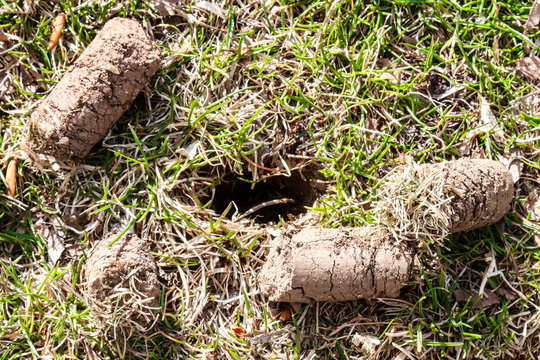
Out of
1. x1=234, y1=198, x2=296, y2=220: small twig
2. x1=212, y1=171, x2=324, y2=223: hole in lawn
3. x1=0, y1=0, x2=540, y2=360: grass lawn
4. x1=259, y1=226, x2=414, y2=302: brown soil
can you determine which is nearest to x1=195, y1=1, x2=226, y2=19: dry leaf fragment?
x1=0, y1=0, x2=540, y2=360: grass lawn

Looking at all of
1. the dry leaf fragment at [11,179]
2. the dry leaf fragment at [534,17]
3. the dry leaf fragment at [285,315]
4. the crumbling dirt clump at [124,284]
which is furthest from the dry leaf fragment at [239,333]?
the dry leaf fragment at [534,17]

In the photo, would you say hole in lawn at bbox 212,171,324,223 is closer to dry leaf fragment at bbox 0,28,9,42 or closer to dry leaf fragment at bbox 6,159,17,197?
dry leaf fragment at bbox 6,159,17,197

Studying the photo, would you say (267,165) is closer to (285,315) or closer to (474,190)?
(285,315)

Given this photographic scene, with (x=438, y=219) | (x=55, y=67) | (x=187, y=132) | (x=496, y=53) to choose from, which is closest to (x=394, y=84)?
(x=496, y=53)

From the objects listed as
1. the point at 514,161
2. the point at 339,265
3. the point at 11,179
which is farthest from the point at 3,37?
the point at 514,161

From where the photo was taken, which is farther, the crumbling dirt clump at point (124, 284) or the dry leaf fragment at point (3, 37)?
the dry leaf fragment at point (3, 37)

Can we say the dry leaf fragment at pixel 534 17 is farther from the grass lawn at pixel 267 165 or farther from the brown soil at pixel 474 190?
the brown soil at pixel 474 190
